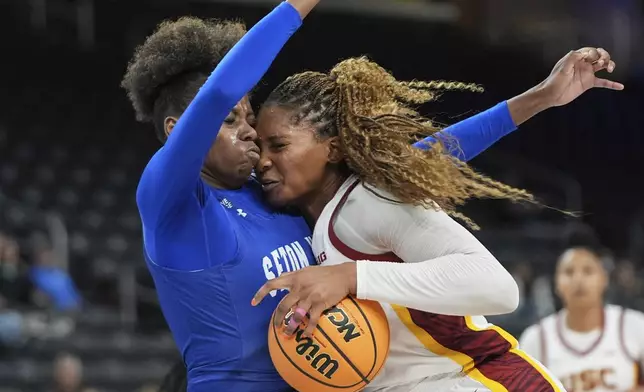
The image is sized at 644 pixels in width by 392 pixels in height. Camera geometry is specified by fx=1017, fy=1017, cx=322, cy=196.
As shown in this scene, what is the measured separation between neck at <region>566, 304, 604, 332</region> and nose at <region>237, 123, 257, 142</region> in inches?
125

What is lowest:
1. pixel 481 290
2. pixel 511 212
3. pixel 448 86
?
pixel 511 212

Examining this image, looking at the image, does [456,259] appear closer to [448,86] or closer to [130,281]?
[448,86]

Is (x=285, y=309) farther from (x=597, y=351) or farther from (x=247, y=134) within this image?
(x=597, y=351)

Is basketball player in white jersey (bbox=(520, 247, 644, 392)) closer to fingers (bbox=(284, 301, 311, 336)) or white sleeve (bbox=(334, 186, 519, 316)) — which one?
white sleeve (bbox=(334, 186, 519, 316))

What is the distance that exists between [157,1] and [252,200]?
12.6 meters

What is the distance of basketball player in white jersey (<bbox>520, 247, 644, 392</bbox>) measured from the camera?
5332 mm

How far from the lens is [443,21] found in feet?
54.7

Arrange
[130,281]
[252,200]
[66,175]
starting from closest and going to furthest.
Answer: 1. [252,200]
2. [130,281]
3. [66,175]

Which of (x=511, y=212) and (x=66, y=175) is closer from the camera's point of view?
(x=66, y=175)

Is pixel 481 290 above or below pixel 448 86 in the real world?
below

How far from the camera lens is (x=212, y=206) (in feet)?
8.94

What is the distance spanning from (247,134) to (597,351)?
3.20 meters

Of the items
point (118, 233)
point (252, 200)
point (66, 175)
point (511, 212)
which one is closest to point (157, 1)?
point (66, 175)

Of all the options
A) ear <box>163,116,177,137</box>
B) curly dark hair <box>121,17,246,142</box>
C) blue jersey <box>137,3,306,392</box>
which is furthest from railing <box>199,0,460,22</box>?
blue jersey <box>137,3,306,392</box>
